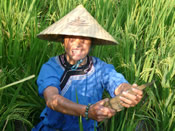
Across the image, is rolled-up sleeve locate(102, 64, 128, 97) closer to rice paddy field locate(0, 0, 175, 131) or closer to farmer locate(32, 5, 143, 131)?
farmer locate(32, 5, 143, 131)

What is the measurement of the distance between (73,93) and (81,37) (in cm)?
31

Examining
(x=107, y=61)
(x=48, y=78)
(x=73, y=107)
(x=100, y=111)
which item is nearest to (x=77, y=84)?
(x=48, y=78)

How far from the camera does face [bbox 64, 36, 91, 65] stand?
142 cm

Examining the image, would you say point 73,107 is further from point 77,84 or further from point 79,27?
point 79,27

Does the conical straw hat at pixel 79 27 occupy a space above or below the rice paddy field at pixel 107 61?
above

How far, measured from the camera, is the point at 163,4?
2623mm

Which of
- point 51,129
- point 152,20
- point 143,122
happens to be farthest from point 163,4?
point 51,129

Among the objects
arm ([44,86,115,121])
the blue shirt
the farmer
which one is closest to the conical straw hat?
the farmer

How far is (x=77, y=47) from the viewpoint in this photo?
142 centimetres

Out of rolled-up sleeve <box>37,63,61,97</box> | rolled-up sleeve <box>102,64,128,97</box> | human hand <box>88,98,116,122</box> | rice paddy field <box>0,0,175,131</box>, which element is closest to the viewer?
human hand <box>88,98,116,122</box>

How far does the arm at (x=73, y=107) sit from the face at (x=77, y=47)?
0.22m

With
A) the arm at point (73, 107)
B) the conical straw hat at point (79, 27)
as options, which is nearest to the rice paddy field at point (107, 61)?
the arm at point (73, 107)

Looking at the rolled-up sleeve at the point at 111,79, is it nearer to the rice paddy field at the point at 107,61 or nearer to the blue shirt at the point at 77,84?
the blue shirt at the point at 77,84

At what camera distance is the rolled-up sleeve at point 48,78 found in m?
1.37
